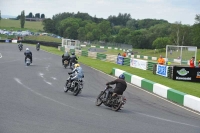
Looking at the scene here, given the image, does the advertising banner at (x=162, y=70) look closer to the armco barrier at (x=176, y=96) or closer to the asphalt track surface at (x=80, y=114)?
the asphalt track surface at (x=80, y=114)

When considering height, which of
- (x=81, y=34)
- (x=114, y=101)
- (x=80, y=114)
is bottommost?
(x=80, y=114)

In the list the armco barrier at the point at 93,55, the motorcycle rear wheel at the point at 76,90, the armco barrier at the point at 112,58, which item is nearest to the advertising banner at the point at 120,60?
the armco barrier at the point at 112,58

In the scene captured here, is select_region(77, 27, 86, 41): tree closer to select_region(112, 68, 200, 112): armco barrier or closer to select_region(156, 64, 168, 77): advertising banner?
select_region(156, 64, 168, 77): advertising banner

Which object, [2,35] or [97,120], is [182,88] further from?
[2,35]

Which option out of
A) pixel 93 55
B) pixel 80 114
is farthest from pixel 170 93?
pixel 93 55

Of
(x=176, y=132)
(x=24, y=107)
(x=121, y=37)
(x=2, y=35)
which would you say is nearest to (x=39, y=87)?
(x=24, y=107)

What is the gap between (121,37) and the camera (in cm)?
14475

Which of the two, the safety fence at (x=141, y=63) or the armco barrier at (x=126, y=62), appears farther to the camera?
the armco barrier at (x=126, y=62)

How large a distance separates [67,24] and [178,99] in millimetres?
151758

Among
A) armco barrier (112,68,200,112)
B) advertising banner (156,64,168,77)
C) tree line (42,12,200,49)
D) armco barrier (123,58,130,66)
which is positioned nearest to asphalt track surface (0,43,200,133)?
armco barrier (112,68,200,112)

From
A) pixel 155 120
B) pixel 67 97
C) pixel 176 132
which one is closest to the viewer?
pixel 176 132

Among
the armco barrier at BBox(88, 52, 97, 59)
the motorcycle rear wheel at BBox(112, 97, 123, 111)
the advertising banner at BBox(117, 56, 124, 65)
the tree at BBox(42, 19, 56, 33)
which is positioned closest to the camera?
the motorcycle rear wheel at BBox(112, 97, 123, 111)

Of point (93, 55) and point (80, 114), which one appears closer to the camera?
point (80, 114)

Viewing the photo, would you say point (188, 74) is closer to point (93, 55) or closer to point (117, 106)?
point (117, 106)
